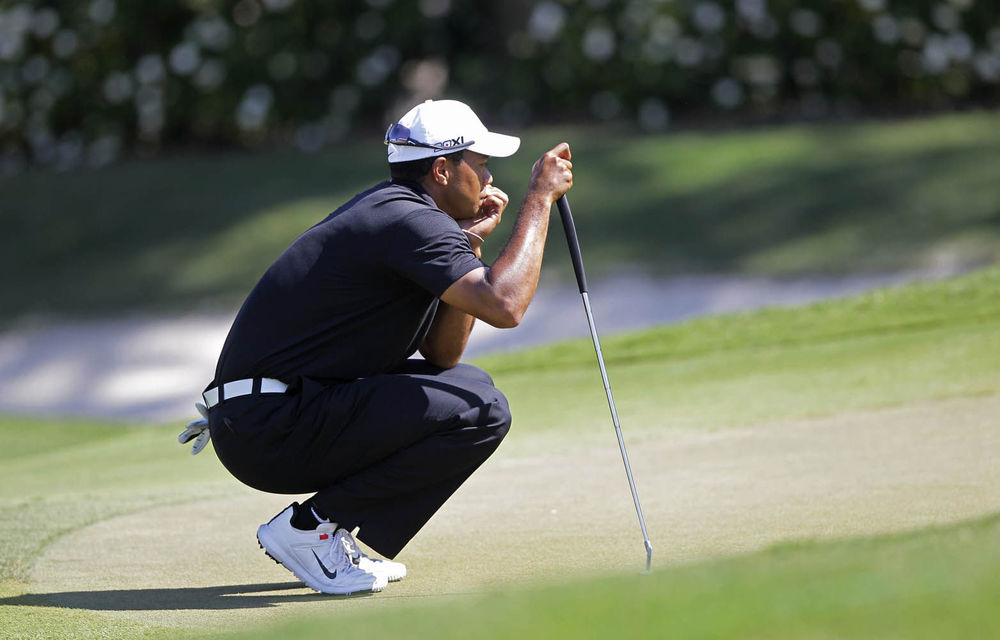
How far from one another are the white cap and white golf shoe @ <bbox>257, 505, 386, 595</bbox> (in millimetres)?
967

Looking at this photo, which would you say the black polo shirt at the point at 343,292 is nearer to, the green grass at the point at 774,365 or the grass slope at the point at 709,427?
the grass slope at the point at 709,427

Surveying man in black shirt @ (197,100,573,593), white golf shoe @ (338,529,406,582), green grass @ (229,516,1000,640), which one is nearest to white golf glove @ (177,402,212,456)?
man in black shirt @ (197,100,573,593)

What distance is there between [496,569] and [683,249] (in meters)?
8.69

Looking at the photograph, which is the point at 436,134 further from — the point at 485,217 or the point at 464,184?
the point at 485,217

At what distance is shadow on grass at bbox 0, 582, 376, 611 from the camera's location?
3.29 meters

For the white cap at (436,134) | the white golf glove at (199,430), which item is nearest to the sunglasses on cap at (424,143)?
the white cap at (436,134)

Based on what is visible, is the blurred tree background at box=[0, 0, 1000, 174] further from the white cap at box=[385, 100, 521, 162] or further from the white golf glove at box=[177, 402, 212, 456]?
the white golf glove at box=[177, 402, 212, 456]

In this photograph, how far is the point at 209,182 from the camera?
586 inches

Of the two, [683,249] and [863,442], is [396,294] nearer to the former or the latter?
[863,442]

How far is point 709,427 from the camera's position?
213 inches

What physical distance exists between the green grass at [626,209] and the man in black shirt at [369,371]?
7881 mm

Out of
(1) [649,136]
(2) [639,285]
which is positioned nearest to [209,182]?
(1) [649,136]

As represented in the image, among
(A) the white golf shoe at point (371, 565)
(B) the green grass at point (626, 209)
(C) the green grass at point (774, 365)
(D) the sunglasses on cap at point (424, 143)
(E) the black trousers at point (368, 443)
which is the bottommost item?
(B) the green grass at point (626, 209)

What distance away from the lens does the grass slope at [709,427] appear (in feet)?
6.99
